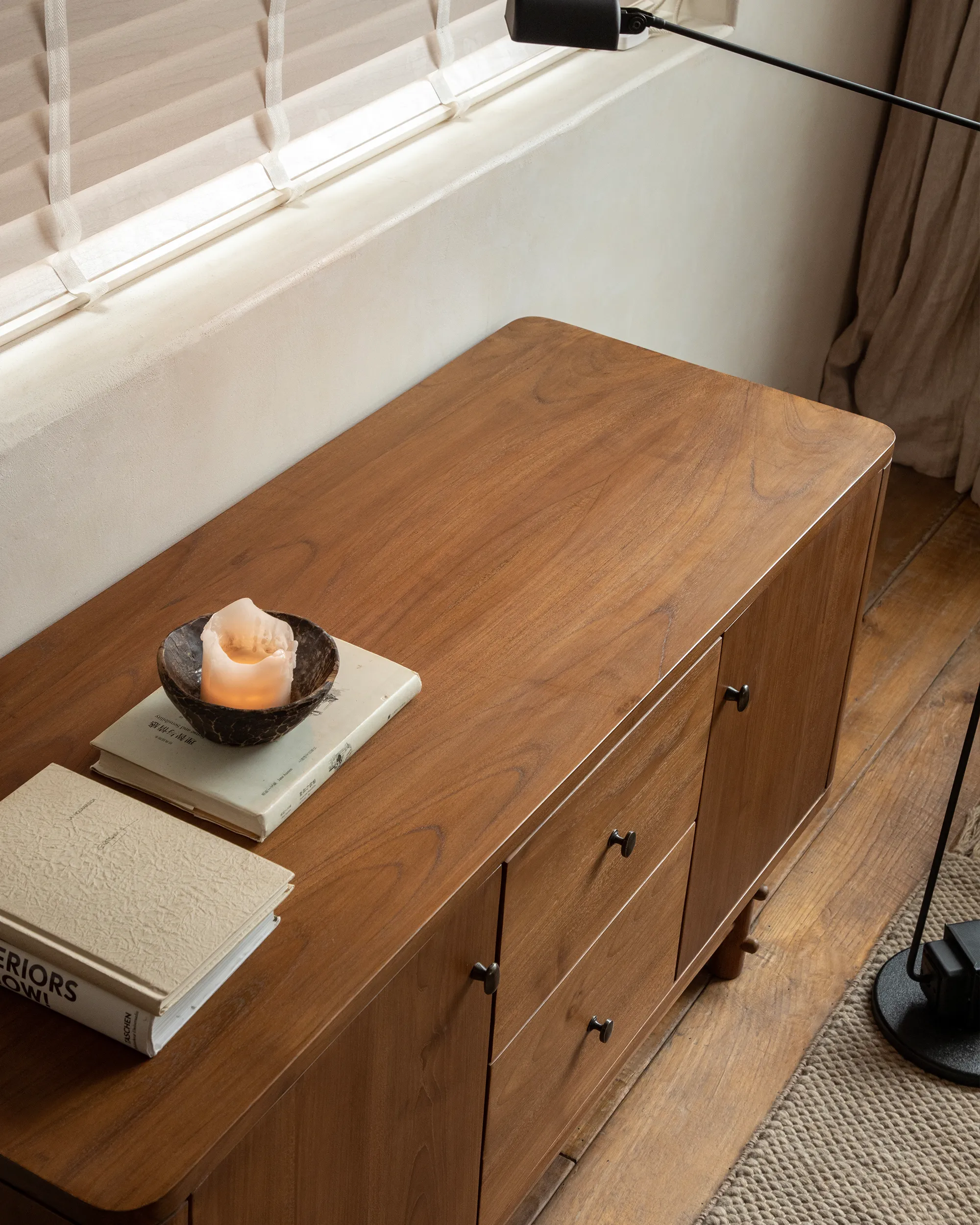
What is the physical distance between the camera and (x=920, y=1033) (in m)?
1.82

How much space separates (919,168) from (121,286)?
5.98ft

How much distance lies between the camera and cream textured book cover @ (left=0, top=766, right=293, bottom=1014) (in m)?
0.89

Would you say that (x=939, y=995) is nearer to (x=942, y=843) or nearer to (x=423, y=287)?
(x=942, y=843)

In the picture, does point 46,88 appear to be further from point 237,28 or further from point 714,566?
point 714,566

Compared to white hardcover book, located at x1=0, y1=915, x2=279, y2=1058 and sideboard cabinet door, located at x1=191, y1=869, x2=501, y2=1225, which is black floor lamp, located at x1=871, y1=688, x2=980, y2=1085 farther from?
white hardcover book, located at x1=0, y1=915, x2=279, y2=1058

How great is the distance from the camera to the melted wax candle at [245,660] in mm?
1068

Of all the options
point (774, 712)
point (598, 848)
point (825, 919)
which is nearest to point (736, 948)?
point (825, 919)

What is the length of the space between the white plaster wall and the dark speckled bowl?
0.77ft

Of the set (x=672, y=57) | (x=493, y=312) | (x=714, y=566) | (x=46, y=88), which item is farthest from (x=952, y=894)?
(x=46, y=88)

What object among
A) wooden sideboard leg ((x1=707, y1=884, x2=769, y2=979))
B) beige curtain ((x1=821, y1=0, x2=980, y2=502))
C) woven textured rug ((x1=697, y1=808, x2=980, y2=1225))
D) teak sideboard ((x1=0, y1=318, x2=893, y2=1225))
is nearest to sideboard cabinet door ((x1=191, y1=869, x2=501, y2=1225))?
teak sideboard ((x1=0, y1=318, x2=893, y2=1225))

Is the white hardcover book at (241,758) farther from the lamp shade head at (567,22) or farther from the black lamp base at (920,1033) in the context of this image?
the black lamp base at (920,1033)

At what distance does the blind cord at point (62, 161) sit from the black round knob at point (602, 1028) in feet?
2.90

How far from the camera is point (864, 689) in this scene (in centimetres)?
240

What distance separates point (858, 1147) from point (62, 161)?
4.69 feet
